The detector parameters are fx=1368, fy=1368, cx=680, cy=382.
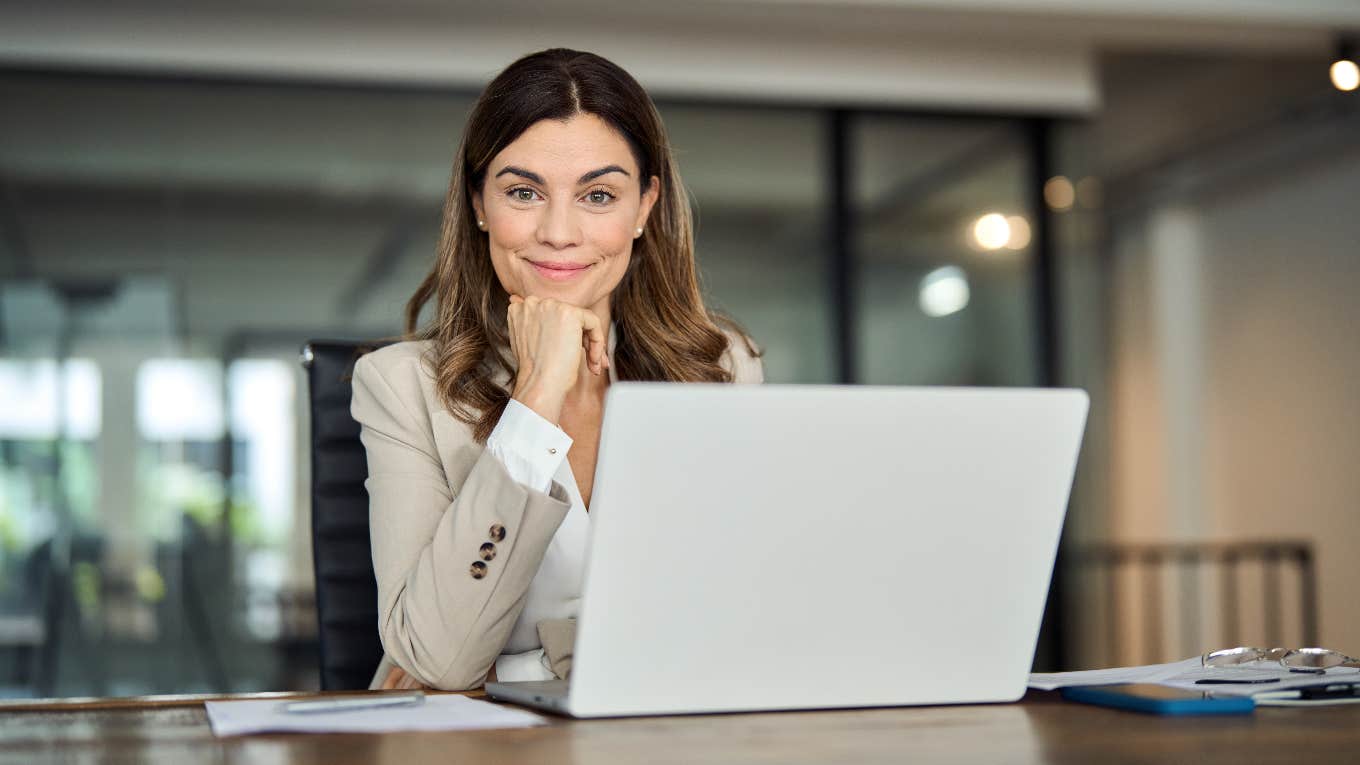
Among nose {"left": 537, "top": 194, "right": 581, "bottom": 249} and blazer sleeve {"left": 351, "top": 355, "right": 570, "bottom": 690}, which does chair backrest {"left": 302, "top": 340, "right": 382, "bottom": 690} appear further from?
nose {"left": 537, "top": 194, "right": 581, "bottom": 249}

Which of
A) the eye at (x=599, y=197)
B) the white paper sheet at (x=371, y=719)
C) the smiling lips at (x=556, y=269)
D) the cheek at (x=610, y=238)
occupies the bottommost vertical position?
the white paper sheet at (x=371, y=719)

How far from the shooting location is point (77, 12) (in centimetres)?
420

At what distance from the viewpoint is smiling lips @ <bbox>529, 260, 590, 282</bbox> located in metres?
1.79

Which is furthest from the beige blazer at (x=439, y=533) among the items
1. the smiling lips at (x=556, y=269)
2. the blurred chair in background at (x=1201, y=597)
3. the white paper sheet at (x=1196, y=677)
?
the blurred chair in background at (x=1201, y=597)

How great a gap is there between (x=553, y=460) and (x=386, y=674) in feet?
1.21

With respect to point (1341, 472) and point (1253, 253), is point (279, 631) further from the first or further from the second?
point (1253, 253)

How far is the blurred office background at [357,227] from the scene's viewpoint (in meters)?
4.24

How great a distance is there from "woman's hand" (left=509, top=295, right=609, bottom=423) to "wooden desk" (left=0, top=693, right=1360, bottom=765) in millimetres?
536

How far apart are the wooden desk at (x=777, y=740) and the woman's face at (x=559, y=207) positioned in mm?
860

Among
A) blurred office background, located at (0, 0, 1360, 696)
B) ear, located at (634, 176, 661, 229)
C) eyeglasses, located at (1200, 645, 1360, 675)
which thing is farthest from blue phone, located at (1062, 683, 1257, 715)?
blurred office background, located at (0, 0, 1360, 696)

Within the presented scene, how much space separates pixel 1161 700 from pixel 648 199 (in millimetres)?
1120

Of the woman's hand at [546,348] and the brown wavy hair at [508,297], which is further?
the brown wavy hair at [508,297]

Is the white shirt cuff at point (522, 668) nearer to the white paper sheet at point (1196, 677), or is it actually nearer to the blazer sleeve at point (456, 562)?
the blazer sleeve at point (456, 562)

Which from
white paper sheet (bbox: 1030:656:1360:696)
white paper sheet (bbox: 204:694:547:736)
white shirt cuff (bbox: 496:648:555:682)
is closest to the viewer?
white paper sheet (bbox: 204:694:547:736)
